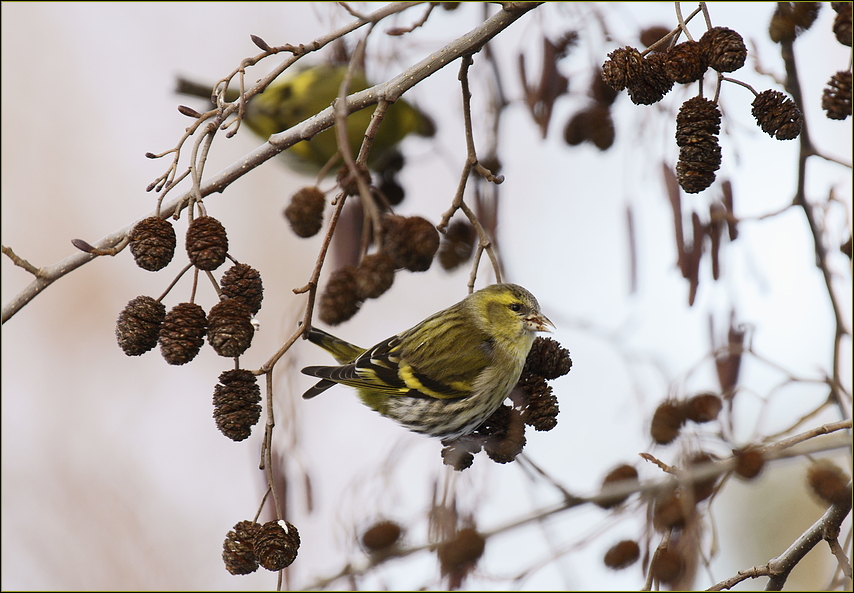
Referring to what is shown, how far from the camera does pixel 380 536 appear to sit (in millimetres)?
1318

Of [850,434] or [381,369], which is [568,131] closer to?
[381,369]

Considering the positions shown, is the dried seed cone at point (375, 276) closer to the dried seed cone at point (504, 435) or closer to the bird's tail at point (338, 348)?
the dried seed cone at point (504, 435)

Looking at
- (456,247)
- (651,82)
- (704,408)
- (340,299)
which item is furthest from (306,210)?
(704,408)

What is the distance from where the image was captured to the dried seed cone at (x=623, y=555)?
1.24m

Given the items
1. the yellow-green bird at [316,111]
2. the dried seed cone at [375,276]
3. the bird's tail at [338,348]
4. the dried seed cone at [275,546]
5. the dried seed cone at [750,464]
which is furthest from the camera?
the yellow-green bird at [316,111]

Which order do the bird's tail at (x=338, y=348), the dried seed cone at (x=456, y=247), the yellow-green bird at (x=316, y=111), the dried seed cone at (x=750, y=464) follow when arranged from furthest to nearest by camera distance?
1. the yellow-green bird at (x=316, y=111)
2. the bird's tail at (x=338, y=348)
3. the dried seed cone at (x=456, y=247)
4. the dried seed cone at (x=750, y=464)

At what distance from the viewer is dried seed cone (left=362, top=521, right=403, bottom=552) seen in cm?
132

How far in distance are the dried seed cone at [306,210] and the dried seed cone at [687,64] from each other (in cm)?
54

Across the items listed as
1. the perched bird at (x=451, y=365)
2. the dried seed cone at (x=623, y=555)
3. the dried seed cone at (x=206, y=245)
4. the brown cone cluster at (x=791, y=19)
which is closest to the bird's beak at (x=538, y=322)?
the perched bird at (x=451, y=365)

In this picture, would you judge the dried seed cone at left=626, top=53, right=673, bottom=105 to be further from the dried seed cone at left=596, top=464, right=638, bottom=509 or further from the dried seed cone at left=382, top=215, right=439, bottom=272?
the dried seed cone at left=596, top=464, right=638, bottom=509

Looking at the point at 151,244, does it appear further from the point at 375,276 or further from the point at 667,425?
the point at 667,425

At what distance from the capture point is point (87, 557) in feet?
10.5

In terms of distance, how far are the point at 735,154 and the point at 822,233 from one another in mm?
224

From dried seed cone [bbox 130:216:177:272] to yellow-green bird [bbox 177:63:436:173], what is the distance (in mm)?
1068
